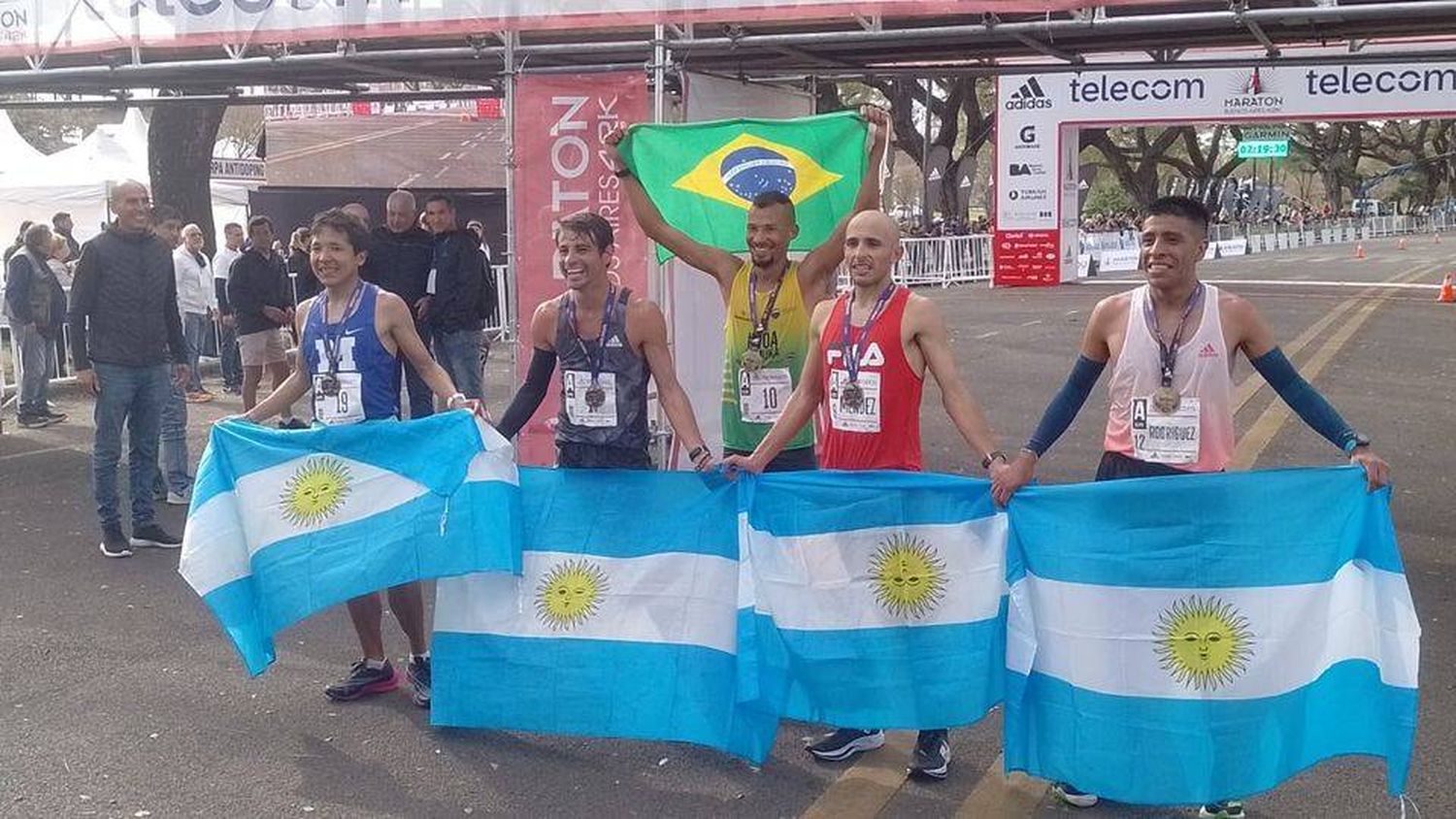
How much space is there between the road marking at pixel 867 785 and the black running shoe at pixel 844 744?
0.04m

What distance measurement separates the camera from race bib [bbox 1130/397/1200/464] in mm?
4301

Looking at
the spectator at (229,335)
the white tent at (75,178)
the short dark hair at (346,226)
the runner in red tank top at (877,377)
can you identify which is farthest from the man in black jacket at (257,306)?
the white tent at (75,178)

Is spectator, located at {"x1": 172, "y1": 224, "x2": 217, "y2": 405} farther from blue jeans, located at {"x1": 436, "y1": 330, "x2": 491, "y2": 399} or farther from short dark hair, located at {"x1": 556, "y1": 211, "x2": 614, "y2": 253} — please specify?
short dark hair, located at {"x1": 556, "y1": 211, "x2": 614, "y2": 253}

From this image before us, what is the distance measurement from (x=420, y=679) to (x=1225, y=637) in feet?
9.72

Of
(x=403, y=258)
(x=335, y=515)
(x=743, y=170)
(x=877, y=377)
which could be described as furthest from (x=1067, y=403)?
(x=403, y=258)

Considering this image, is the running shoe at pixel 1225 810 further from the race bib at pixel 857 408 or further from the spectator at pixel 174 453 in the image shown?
the spectator at pixel 174 453

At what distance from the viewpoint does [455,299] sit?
377 inches

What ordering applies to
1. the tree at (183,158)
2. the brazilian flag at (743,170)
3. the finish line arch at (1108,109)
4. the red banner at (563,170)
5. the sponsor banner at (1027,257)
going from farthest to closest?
the sponsor banner at (1027,257), the finish line arch at (1108,109), the tree at (183,158), the red banner at (563,170), the brazilian flag at (743,170)

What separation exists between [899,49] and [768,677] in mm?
5389

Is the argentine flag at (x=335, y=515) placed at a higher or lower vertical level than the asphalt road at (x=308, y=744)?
higher

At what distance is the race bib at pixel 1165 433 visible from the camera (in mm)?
4301

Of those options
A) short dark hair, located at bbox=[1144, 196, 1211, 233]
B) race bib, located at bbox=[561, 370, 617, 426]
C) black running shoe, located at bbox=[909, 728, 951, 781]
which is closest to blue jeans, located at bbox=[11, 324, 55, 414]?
race bib, located at bbox=[561, 370, 617, 426]

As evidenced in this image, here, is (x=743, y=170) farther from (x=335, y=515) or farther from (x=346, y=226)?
(x=335, y=515)

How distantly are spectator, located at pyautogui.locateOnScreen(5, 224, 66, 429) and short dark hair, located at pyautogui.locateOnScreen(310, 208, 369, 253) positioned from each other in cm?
856
